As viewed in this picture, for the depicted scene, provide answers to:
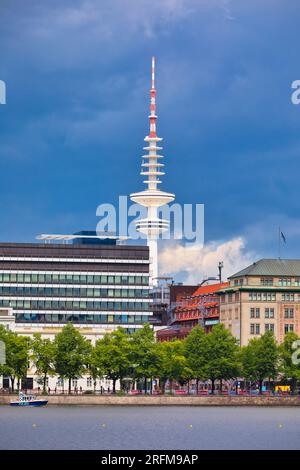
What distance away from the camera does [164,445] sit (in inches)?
5399

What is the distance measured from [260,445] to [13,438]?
2027cm

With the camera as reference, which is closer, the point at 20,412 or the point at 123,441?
the point at 123,441

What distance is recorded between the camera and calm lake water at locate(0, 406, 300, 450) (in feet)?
455

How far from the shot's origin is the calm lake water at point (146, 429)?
5463 inches

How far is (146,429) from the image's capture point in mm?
156875
